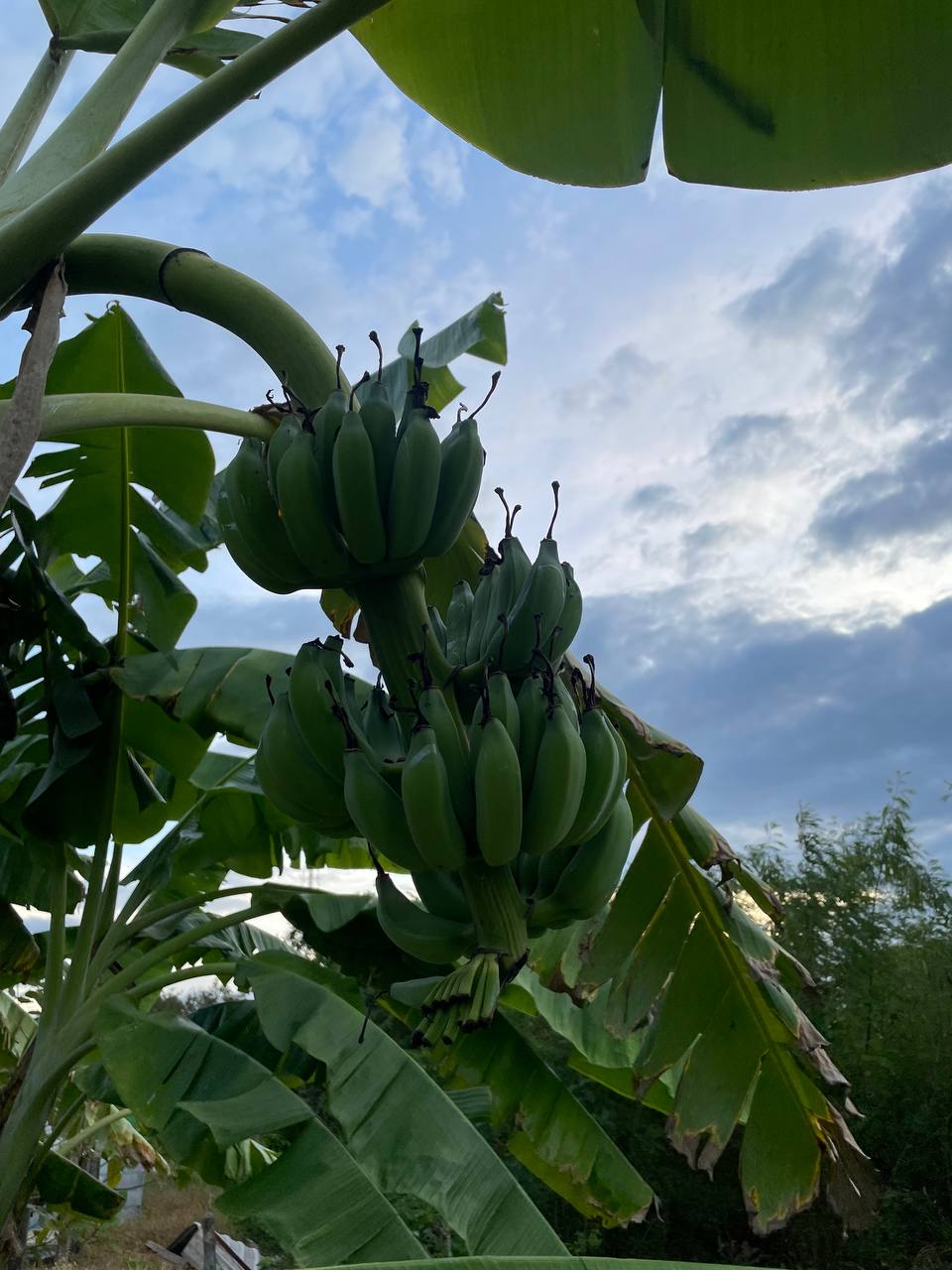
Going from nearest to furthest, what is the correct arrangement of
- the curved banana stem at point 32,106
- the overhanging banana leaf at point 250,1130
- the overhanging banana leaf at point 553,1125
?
the overhanging banana leaf at point 250,1130 → the curved banana stem at point 32,106 → the overhanging banana leaf at point 553,1125

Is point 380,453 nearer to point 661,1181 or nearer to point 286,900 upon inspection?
point 286,900

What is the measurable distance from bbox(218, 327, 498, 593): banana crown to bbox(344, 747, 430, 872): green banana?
26 cm

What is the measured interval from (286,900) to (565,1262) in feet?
5.62

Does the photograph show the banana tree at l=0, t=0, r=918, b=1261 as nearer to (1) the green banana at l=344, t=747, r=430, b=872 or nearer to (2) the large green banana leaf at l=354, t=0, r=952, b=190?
(2) the large green banana leaf at l=354, t=0, r=952, b=190

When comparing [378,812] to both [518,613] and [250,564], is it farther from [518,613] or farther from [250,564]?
[250,564]

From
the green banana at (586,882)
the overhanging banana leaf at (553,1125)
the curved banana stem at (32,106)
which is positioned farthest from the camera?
the overhanging banana leaf at (553,1125)

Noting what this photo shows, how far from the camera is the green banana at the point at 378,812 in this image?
3.75 feet

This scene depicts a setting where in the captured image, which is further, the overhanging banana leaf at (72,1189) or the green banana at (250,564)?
the overhanging banana leaf at (72,1189)

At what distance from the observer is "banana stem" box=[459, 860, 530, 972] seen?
1.08m

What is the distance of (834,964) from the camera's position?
7.90 m

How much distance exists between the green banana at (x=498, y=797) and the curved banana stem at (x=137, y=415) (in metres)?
0.59

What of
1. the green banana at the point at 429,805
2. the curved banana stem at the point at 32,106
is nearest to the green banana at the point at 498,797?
the green banana at the point at 429,805

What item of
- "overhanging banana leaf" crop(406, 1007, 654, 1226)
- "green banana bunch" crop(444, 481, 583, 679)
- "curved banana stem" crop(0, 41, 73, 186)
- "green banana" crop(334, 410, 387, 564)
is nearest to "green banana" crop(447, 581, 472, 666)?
"green banana bunch" crop(444, 481, 583, 679)

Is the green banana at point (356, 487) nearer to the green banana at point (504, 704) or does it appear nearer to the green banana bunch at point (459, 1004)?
the green banana at point (504, 704)
